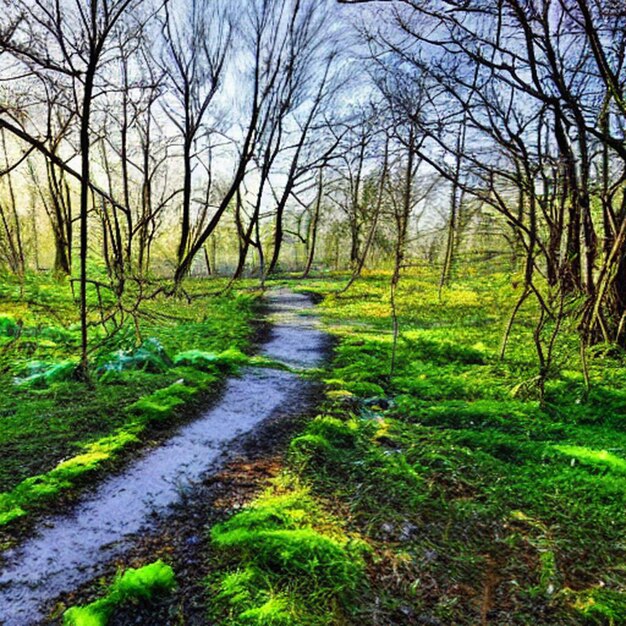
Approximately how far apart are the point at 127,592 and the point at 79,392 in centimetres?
330

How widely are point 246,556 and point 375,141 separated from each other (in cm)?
1587

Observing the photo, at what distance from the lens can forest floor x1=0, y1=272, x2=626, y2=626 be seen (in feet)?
7.42

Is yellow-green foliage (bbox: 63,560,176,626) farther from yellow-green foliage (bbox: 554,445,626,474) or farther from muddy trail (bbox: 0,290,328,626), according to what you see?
yellow-green foliage (bbox: 554,445,626,474)

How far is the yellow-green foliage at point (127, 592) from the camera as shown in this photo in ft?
6.77

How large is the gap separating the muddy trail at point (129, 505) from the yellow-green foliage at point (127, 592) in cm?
20

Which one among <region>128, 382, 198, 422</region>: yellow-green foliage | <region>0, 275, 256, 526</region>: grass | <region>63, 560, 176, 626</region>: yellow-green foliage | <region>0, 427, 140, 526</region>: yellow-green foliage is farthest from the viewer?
<region>128, 382, 198, 422</region>: yellow-green foliage

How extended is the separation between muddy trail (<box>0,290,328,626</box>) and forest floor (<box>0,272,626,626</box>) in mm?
137

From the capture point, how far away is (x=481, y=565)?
2590mm

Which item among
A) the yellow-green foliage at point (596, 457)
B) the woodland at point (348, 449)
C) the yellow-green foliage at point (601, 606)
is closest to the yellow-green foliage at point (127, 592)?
the woodland at point (348, 449)

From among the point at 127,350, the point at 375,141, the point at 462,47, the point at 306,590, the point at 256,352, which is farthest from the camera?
the point at 375,141

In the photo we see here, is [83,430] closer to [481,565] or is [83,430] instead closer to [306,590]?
[306,590]

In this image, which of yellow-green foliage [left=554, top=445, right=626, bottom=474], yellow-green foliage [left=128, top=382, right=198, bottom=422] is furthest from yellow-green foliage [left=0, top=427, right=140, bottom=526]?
yellow-green foliage [left=554, top=445, right=626, bottom=474]

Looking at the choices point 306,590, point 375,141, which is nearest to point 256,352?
point 306,590

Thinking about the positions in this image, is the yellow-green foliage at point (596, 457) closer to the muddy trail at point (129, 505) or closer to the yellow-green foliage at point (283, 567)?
the yellow-green foliage at point (283, 567)
